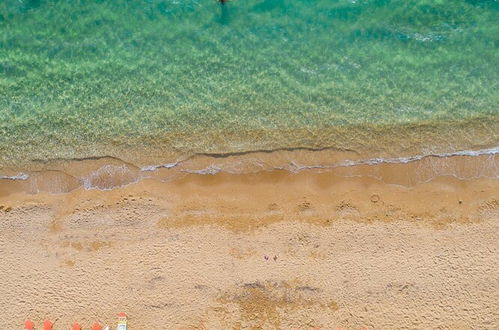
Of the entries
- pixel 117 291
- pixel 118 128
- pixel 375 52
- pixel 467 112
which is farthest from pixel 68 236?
pixel 467 112

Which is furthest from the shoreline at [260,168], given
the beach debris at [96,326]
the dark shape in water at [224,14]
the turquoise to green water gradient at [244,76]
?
the dark shape in water at [224,14]

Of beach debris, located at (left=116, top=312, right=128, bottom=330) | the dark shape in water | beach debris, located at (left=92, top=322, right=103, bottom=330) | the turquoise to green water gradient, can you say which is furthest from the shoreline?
the dark shape in water

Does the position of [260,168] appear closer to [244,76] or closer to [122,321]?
[244,76]

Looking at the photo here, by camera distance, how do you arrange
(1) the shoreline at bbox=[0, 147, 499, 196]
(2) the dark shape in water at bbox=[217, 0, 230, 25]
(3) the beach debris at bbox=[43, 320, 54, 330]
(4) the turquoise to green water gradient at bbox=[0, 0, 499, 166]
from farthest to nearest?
(2) the dark shape in water at bbox=[217, 0, 230, 25]
(4) the turquoise to green water gradient at bbox=[0, 0, 499, 166]
(1) the shoreline at bbox=[0, 147, 499, 196]
(3) the beach debris at bbox=[43, 320, 54, 330]

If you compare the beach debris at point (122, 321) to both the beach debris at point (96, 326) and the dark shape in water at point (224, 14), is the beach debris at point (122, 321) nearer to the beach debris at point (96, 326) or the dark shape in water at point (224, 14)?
the beach debris at point (96, 326)

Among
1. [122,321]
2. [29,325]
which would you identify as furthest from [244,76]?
[29,325]

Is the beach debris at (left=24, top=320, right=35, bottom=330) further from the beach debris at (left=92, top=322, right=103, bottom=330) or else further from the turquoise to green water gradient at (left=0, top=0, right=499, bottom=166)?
the turquoise to green water gradient at (left=0, top=0, right=499, bottom=166)

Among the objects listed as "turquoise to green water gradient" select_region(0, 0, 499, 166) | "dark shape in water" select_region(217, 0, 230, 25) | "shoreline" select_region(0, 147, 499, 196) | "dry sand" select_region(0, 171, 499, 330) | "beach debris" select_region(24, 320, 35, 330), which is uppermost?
"dark shape in water" select_region(217, 0, 230, 25)
